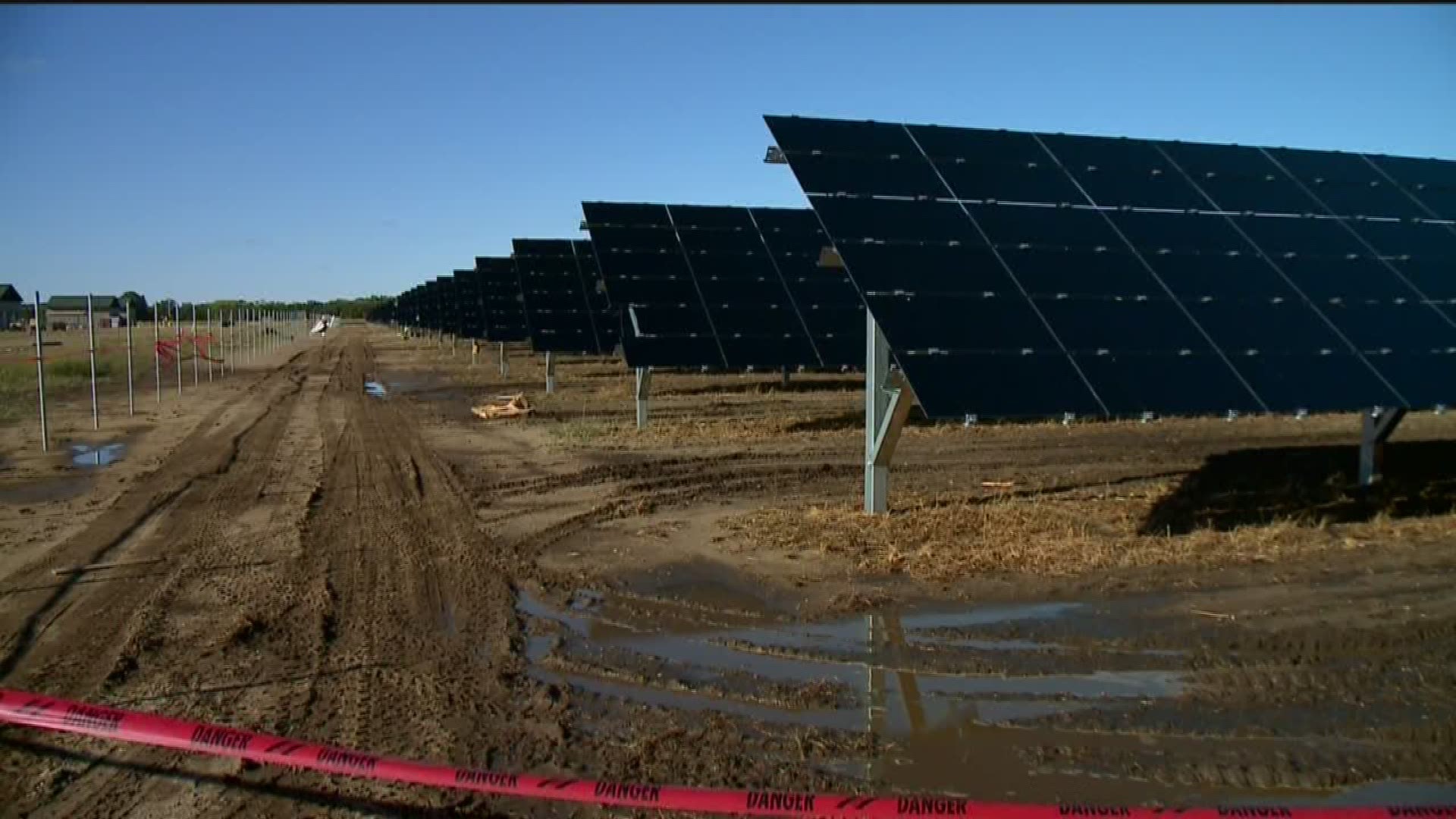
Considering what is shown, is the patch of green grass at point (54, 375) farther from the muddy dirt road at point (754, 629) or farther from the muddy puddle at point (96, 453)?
the muddy dirt road at point (754, 629)

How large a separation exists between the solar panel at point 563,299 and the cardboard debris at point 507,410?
136 inches

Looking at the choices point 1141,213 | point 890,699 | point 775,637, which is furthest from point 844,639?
point 1141,213

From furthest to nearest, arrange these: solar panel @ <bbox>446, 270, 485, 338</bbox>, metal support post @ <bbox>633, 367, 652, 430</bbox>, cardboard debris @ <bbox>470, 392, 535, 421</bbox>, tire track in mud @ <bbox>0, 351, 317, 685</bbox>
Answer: solar panel @ <bbox>446, 270, 485, 338</bbox> → cardboard debris @ <bbox>470, 392, 535, 421</bbox> → metal support post @ <bbox>633, 367, 652, 430</bbox> → tire track in mud @ <bbox>0, 351, 317, 685</bbox>

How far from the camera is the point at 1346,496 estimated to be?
483 inches

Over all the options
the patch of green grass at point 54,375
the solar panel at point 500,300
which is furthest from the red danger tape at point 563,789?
the solar panel at point 500,300

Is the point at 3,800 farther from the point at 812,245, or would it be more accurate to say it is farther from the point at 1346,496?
the point at 812,245

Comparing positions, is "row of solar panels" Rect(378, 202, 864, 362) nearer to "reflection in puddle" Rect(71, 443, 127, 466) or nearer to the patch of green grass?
"reflection in puddle" Rect(71, 443, 127, 466)

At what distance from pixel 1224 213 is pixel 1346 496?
3412 millimetres

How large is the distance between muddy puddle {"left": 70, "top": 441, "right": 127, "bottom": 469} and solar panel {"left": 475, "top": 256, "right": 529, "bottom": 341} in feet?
56.8

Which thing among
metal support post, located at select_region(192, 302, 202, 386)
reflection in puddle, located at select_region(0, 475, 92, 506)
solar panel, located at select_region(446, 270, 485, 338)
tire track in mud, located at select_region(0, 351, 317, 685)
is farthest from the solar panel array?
solar panel, located at select_region(446, 270, 485, 338)

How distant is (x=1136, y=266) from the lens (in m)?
11.5

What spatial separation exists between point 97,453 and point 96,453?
0.5 inches

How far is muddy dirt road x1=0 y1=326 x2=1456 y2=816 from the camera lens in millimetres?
5266

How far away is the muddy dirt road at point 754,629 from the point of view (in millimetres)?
5266
